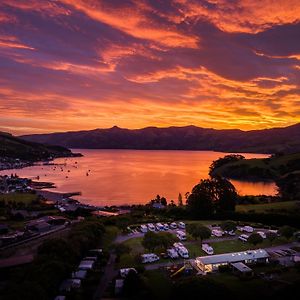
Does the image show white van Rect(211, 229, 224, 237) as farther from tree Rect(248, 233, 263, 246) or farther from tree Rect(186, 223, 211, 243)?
tree Rect(248, 233, 263, 246)

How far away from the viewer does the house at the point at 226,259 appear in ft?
70.2

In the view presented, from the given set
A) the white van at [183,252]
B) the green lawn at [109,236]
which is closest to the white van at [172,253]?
the white van at [183,252]

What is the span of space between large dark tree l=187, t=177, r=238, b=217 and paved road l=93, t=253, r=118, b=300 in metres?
16.1

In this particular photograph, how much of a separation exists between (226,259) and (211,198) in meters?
17.8

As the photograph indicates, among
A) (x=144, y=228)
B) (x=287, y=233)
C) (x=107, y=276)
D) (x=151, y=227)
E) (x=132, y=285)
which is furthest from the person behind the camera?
(x=151, y=227)

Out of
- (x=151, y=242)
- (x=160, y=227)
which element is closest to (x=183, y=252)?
(x=151, y=242)

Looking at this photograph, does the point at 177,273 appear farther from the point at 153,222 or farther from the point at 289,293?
the point at 153,222

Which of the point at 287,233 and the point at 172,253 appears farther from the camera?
the point at 287,233

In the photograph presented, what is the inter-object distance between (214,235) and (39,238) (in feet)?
46.2

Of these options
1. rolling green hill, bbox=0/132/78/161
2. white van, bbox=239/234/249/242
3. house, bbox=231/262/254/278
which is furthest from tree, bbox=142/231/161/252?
rolling green hill, bbox=0/132/78/161

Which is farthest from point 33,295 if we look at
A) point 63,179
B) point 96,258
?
point 63,179

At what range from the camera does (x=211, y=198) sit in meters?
39.8

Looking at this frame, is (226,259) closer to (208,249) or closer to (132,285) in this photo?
(208,249)

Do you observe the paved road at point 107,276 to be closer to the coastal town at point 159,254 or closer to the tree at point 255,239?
the coastal town at point 159,254
